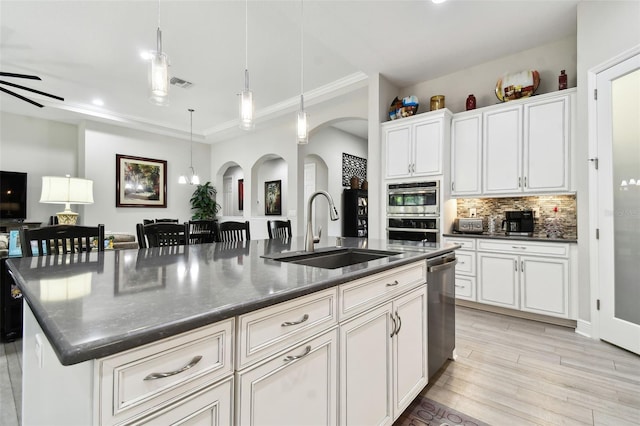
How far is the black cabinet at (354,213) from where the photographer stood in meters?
6.67

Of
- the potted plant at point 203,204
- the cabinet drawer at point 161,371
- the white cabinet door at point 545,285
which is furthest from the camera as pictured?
the potted plant at point 203,204

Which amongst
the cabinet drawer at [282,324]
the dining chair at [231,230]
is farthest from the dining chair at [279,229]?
the cabinet drawer at [282,324]

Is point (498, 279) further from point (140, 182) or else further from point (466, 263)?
point (140, 182)

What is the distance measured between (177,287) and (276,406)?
0.49 m

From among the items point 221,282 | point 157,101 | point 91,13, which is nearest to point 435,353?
point 221,282

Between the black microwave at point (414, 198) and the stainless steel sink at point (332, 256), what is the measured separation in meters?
2.05

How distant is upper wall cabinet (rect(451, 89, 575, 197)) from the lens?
3113mm

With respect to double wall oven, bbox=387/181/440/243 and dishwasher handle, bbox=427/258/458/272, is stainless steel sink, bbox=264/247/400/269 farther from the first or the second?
double wall oven, bbox=387/181/440/243

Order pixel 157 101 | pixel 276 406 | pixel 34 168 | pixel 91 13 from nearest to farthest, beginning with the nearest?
pixel 276 406, pixel 157 101, pixel 91 13, pixel 34 168

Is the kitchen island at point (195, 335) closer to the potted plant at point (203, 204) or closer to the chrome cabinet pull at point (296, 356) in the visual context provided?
the chrome cabinet pull at point (296, 356)

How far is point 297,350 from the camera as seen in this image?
100cm

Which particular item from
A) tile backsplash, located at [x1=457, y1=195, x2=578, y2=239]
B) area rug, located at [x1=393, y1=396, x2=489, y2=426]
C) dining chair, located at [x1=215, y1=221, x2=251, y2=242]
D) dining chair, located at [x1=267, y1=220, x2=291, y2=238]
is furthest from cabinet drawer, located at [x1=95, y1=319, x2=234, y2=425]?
tile backsplash, located at [x1=457, y1=195, x2=578, y2=239]

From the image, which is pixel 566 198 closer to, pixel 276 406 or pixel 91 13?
pixel 276 406

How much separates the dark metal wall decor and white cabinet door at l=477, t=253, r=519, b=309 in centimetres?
423
